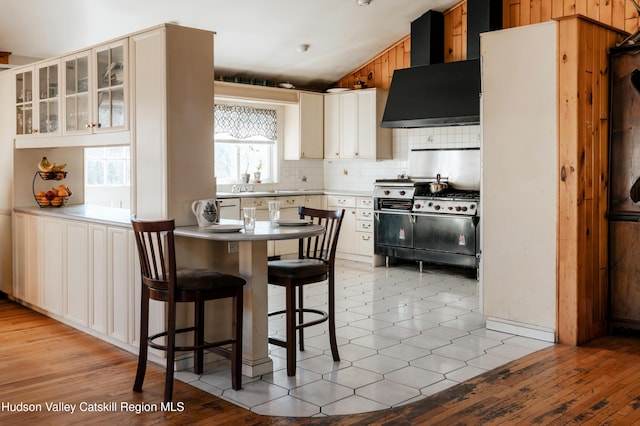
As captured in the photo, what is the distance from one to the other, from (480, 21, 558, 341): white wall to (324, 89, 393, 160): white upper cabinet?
3445mm

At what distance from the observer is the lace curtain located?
796cm

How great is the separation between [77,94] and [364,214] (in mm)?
4103

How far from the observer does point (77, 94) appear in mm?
4723

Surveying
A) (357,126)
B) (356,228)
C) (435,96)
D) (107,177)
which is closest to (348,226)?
(356,228)

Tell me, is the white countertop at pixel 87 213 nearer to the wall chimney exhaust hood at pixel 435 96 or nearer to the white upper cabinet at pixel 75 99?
→ the white upper cabinet at pixel 75 99

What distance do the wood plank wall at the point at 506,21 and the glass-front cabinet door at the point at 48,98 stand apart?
4399 millimetres

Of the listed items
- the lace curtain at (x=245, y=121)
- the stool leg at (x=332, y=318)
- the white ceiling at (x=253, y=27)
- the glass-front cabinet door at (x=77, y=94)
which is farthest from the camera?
the lace curtain at (x=245, y=121)

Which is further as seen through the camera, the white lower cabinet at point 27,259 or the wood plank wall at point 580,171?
the white lower cabinet at point 27,259

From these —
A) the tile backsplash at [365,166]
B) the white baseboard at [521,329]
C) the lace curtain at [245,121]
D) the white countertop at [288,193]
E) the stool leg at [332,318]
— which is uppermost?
the lace curtain at [245,121]

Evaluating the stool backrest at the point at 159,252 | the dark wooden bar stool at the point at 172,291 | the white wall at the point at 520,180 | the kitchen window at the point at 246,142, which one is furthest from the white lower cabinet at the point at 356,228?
the stool backrest at the point at 159,252

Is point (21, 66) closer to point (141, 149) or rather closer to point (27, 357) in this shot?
point (141, 149)

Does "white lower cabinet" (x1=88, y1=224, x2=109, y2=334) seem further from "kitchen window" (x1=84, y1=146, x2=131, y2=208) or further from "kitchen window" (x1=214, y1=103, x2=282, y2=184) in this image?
"kitchen window" (x1=214, y1=103, x2=282, y2=184)

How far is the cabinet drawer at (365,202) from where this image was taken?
7.88 metres

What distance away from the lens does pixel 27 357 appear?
4113 mm
